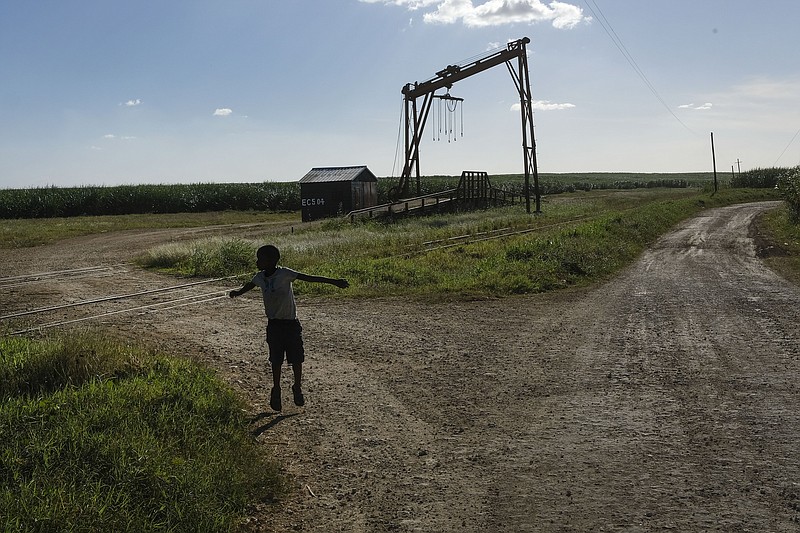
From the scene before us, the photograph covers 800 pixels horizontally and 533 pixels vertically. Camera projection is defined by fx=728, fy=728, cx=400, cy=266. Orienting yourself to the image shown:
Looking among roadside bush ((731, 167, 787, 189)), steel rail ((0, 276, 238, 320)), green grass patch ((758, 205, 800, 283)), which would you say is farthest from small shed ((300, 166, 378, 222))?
roadside bush ((731, 167, 787, 189))

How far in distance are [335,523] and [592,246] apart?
631 inches

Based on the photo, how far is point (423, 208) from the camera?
3588 cm

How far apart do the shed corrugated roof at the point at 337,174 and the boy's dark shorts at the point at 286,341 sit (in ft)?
100

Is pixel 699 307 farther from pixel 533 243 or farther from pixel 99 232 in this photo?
pixel 99 232

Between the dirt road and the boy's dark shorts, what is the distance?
505 mm

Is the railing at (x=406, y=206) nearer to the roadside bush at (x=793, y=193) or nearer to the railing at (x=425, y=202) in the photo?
the railing at (x=425, y=202)

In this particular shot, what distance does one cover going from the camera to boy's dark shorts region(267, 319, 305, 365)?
6922 mm

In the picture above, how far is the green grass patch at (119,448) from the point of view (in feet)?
14.3

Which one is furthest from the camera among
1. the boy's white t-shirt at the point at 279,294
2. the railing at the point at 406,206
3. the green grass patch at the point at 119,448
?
the railing at the point at 406,206

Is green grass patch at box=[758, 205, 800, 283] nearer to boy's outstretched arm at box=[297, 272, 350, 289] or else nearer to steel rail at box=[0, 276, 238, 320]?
boy's outstretched arm at box=[297, 272, 350, 289]

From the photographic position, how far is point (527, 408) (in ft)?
22.4

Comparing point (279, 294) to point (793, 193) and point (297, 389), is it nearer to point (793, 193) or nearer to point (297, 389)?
point (297, 389)

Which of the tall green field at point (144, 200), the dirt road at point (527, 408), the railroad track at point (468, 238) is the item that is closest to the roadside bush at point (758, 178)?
the tall green field at point (144, 200)

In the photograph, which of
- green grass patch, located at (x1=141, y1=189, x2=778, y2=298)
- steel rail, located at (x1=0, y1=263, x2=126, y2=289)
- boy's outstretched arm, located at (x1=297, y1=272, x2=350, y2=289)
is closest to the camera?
boy's outstretched arm, located at (x1=297, y1=272, x2=350, y2=289)
